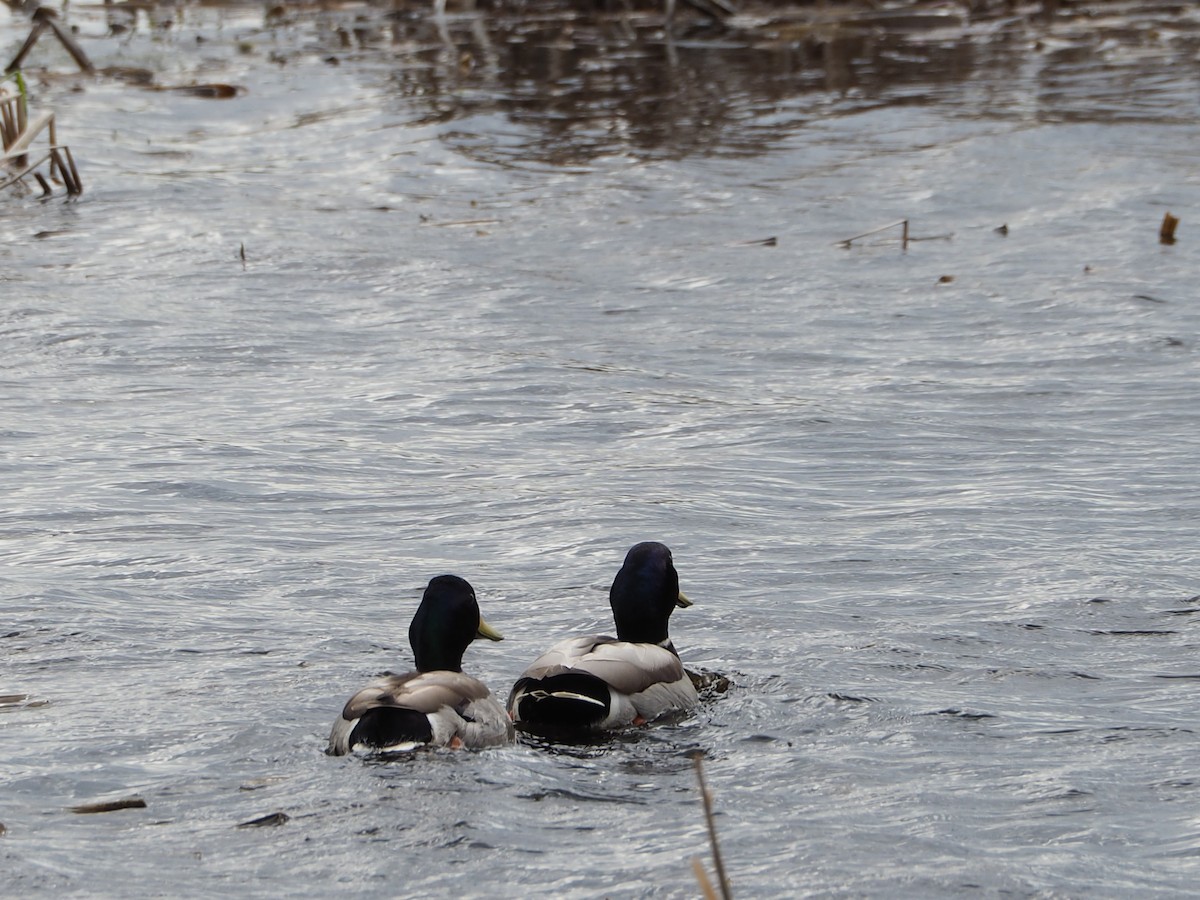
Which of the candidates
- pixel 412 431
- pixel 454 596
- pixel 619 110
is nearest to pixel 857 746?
pixel 454 596

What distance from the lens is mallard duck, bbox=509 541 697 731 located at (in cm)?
625

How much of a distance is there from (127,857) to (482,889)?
3.12ft

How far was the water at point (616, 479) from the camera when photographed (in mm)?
5578

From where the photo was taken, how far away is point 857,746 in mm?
6258

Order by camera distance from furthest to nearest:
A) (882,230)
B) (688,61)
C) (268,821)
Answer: (688,61)
(882,230)
(268,821)

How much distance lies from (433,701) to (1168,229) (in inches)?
396

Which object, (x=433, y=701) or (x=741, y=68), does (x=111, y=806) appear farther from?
(x=741, y=68)

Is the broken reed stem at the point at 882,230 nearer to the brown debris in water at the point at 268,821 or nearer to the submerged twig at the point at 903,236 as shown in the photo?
the submerged twig at the point at 903,236

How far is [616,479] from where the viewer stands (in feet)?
31.4

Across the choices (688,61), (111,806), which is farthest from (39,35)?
(111,806)

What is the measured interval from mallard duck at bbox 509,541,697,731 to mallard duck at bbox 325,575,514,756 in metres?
0.13

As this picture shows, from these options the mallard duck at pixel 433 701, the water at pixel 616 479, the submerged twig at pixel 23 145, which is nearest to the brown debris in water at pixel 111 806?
the water at pixel 616 479

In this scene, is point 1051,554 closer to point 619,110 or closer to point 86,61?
point 619,110

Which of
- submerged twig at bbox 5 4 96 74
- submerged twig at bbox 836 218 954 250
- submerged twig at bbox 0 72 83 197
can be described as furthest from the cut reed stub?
submerged twig at bbox 5 4 96 74
